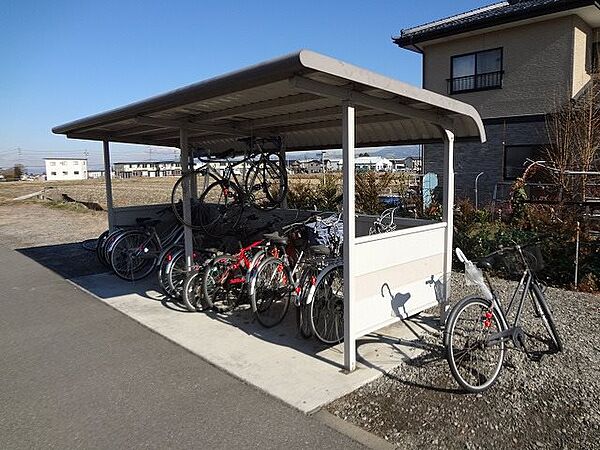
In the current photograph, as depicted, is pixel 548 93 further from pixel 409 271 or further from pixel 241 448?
pixel 241 448

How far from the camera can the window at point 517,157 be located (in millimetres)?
12172

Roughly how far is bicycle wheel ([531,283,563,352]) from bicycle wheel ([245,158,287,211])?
4.00 metres

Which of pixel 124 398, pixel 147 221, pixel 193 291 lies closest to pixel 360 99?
pixel 124 398

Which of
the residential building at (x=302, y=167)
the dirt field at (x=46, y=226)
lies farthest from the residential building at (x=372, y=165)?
the dirt field at (x=46, y=226)

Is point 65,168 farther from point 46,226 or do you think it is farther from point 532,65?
point 532,65

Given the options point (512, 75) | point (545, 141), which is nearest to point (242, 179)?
point (545, 141)

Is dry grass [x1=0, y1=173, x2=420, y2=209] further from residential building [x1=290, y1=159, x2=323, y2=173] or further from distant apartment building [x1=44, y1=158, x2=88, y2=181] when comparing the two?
distant apartment building [x1=44, y1=158, x2=88, y2=181]

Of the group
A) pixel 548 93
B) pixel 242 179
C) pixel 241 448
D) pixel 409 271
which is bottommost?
pixel 241 448

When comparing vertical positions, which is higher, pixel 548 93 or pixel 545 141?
pixel 548 93

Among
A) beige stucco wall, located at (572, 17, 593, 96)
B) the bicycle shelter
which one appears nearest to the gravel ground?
the bicycle shelter

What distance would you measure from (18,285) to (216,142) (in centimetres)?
392

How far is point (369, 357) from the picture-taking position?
3.69 metres

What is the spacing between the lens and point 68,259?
828cm

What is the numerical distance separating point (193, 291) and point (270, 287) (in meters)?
1.06
